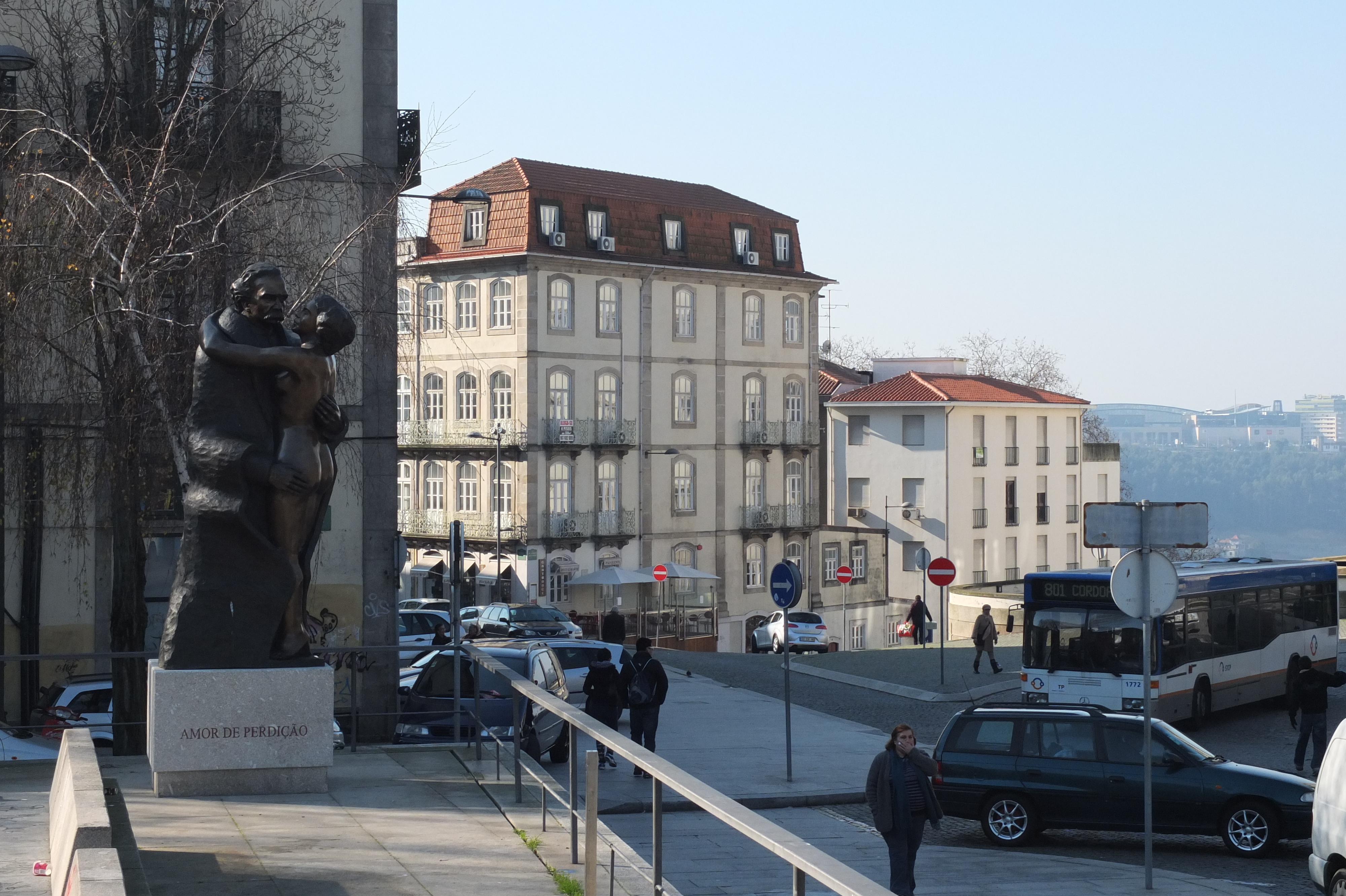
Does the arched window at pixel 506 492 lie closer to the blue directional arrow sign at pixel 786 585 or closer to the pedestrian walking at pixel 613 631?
the pedestrian walking at pixel 613 631

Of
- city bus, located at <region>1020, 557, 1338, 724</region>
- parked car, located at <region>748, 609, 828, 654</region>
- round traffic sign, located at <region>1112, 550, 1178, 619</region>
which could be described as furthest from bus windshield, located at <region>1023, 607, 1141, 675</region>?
parked car, located at <region>748, 609, 828, 654</region>

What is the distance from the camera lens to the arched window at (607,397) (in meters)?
65.7

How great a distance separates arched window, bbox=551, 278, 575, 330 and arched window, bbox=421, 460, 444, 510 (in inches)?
311

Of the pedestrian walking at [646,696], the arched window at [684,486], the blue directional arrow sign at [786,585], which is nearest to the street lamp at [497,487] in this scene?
the arched window at [684,486]

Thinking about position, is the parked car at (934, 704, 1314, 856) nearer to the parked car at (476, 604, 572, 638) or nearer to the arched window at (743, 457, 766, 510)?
the parked car at (476, 604, 572, 638)

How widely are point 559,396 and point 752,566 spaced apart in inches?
482

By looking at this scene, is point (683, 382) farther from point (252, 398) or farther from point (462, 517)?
point (252, 398)

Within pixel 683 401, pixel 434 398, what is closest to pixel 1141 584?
pixel 683 401

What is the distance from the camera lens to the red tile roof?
258ft

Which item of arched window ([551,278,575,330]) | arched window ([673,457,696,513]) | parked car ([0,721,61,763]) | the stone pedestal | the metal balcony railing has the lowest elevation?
parked car ([0,721,61,763])

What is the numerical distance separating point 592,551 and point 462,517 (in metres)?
5.72

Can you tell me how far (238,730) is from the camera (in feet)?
32.6

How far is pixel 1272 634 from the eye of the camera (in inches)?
1150

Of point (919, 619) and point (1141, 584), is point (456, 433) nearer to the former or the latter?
A: point (919, 619)
